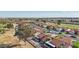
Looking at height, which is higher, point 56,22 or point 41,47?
point 56,22

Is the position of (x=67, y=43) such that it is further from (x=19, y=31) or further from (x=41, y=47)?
(x=19, y=31)

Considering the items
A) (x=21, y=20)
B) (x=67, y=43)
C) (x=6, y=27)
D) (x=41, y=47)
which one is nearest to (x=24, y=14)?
(x=21, y=20)

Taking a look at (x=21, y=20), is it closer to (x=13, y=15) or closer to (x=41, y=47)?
(x=13, y=15)

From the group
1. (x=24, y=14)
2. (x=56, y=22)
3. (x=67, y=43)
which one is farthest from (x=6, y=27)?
(x=67, y=43)
